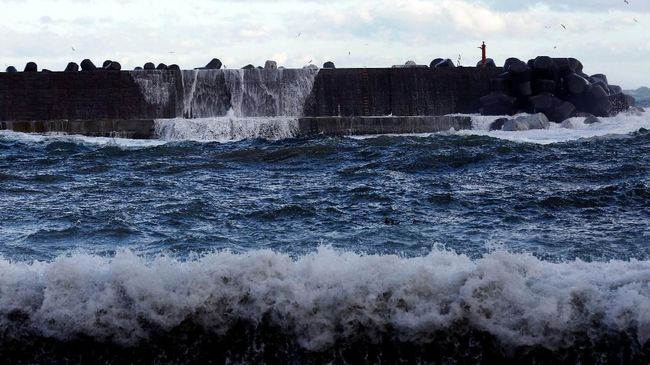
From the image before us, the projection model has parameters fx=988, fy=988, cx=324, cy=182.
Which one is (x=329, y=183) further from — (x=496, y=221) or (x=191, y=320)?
(x=191, y=320)

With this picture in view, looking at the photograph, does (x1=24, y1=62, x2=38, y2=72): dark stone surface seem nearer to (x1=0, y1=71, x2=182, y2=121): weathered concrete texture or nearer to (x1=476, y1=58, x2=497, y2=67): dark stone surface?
(x1=0, y1=71, x2=182, y2=121): weathered concrete texture

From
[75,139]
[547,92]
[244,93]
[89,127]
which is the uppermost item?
[244,93]

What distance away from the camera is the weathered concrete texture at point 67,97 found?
22141 mm

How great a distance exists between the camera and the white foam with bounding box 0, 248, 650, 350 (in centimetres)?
550

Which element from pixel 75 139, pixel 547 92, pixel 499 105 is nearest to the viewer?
pixel 75 139

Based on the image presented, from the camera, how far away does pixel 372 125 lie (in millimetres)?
21422

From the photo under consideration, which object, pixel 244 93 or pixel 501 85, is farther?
pixel 501 85

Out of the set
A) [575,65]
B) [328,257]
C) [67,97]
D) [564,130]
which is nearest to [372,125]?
[564,130]

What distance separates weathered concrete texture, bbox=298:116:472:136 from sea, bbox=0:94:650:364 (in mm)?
5807

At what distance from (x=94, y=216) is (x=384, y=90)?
14420 millimetres

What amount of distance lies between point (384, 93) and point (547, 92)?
4.08m

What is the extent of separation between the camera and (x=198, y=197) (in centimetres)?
1095

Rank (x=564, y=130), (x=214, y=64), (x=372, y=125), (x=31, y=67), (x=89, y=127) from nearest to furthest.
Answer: (x=89, y=127) → (x=372, y=125) → (x=564, y=130) → (x=31, y=67) → (x=214, y=64)

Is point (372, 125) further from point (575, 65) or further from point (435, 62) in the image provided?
point (575, 65)
